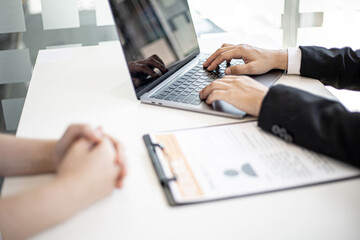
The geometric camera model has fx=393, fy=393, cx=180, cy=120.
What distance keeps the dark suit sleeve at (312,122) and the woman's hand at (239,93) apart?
5 centimetres

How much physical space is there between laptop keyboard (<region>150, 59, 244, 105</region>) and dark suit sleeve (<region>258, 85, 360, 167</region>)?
206 millimetres

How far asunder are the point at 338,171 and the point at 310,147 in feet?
0.23

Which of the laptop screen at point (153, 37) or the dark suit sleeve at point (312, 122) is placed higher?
the laptop screen at point (153, 37)

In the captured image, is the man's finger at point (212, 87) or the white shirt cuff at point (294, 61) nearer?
the man's finger at point (212, 87)

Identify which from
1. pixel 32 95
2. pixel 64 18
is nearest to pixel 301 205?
pixel 32 95

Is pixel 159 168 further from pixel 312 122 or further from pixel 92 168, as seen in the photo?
pixel 312 122

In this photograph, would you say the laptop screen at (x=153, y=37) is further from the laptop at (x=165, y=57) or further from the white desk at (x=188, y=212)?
the white desk at (x=188, y=212)

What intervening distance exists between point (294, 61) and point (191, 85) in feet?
0.98

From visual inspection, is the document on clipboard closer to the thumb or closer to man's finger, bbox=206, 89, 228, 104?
man's finger, bbox=206, 89, 228, 104

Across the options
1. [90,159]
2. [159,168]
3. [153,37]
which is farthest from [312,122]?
[153,37]

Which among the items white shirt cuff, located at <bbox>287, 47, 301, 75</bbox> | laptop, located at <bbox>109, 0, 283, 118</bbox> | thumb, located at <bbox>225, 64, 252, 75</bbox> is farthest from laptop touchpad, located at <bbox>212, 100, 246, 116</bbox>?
white shirt cuff, located at <bbox>287, 47, 301, 75</bbox>

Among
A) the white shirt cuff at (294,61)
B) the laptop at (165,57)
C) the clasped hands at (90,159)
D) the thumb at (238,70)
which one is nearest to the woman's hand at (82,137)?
the clasped hands at (90,159)

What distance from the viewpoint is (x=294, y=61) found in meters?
1.08

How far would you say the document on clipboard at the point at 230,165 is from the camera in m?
0.63
